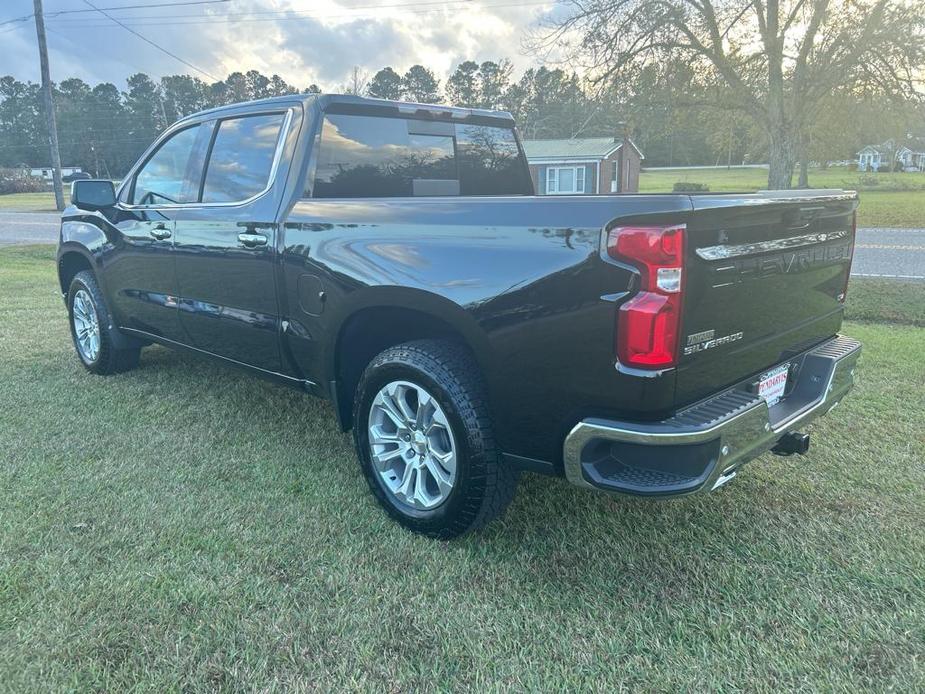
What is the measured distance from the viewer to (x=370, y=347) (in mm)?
3398

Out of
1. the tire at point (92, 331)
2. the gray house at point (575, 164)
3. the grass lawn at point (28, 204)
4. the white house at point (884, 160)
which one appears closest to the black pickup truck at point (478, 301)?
the tire at point (92, 331)

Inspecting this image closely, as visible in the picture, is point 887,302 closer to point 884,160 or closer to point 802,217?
point 802,217

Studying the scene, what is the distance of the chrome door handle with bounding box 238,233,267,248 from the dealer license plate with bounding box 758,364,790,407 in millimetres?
2423

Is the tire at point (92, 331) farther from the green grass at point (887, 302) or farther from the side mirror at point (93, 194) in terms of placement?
the green grass at point (887, 302)

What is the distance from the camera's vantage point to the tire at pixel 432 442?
276cm

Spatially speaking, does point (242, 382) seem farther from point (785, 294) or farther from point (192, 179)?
point (785, 294)

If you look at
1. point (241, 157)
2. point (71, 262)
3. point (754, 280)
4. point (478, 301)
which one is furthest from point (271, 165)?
point (71, 262)

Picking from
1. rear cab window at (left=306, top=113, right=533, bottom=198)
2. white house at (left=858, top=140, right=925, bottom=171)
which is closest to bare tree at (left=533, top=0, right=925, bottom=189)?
rear cab window at (left=306, top=113, right=533, bottom=198)

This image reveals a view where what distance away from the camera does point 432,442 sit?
2963 millimetres

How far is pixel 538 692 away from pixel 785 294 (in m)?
1.79

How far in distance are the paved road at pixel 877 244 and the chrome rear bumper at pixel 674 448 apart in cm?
908

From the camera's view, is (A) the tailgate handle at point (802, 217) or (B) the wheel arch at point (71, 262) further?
(B) the wheel arch at point (71, 262)

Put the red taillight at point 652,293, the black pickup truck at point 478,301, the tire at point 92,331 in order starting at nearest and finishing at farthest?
1. the red taillight at point 652,293
2. the black pickup truck at point 478,301
3. the tire at point 92,331

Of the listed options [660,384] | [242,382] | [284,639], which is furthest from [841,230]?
[242,382]
